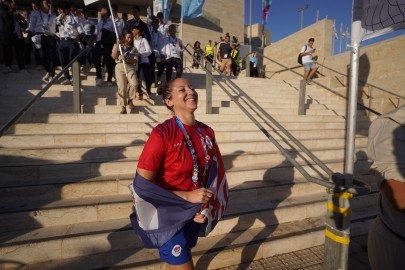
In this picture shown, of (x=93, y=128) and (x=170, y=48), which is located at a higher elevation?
(x=170, y=48)

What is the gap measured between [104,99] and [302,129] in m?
4.14

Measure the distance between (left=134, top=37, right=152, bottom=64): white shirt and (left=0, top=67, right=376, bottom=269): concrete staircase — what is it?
1348 millimetres

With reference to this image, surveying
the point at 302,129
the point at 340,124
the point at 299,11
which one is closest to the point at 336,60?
the point at 340,124

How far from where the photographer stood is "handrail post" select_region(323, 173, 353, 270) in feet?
5.22

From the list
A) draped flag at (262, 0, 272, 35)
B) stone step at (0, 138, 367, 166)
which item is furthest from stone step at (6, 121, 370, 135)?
draped flag at (262, 0, 272, 35)

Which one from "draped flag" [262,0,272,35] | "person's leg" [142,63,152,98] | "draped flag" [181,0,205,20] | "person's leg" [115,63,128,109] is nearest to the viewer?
"person's leg" [115,63,128,109]

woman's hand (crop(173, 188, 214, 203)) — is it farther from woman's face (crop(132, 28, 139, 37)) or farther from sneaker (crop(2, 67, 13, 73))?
sneaker (crop(2, 67, 13, 73))

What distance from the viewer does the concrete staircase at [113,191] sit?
249 centimetres

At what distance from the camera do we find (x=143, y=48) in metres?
5.98

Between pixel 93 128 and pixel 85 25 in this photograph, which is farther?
pixel 85 25

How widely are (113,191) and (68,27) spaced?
4.93m

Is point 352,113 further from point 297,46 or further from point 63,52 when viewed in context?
point 297,46

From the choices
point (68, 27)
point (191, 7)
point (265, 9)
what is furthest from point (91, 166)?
point (265, 9)

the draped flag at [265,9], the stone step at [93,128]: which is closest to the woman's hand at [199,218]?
the stone step at [93,128]
